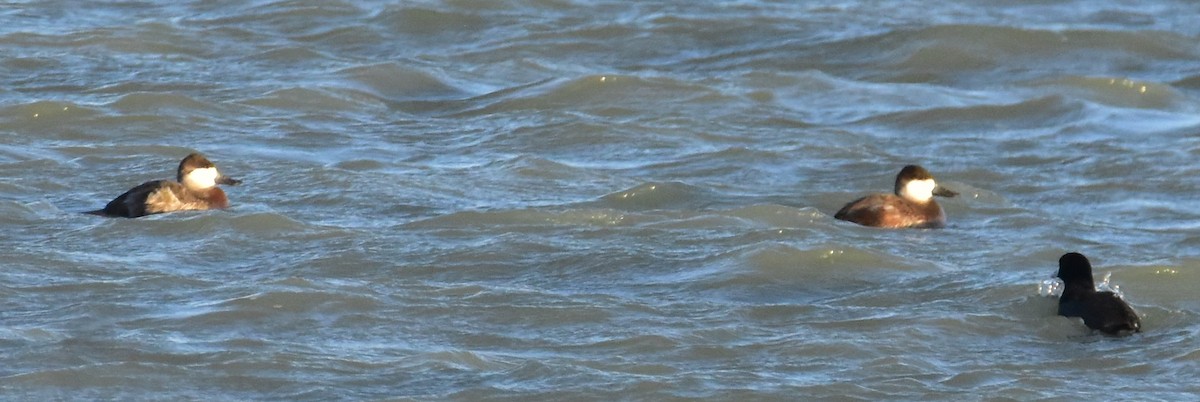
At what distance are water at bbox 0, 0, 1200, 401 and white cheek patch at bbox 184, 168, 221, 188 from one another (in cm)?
23

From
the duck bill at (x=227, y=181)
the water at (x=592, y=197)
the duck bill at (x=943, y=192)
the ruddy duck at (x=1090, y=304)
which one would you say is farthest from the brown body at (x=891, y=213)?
the duck bill at (x=227, y=181)

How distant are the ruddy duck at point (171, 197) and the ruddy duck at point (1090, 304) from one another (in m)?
4.28

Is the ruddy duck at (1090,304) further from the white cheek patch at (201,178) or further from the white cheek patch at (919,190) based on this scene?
the white cheek patch at (201,178)

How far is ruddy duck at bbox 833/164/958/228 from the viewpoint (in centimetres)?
1092

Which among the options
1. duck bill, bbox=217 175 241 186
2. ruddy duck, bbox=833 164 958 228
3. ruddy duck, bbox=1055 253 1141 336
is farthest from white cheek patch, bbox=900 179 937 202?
duck bill, bbox=217 175 241 186

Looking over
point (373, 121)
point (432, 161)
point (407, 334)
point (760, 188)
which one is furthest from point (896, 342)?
point (373, 121)

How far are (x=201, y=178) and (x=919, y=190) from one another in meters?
3.88

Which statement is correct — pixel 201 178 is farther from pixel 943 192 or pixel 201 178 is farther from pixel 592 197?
pixel 943 192

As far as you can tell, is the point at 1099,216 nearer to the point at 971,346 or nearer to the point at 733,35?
the point at 971,346

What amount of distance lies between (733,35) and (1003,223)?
625cm

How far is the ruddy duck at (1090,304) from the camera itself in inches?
326

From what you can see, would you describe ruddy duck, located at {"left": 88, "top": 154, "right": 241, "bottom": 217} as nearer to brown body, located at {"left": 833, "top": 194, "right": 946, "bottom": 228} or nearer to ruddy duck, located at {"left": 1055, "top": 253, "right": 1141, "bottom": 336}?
brown body, located at {"left": 833, "top": 194, "right": 946, "bottom": 228}

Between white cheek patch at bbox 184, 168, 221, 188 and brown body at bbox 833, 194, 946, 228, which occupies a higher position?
white cheek patch at bbox 184, 168, 221, 188

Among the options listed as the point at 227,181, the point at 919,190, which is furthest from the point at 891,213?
the point at 227,181
